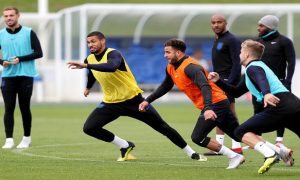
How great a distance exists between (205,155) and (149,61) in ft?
78.0

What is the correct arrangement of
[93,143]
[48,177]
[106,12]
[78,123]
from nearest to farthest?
[48,177] < [93,143] < [78,123] < [106,12]

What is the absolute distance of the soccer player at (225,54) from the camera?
1577cm

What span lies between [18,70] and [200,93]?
14.3ft

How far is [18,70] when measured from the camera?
16891 mm

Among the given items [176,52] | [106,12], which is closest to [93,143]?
[176,52]

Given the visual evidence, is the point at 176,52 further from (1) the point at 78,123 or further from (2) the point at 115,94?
(1) the point at 78,123

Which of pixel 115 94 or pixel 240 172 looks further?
pixel 115 94

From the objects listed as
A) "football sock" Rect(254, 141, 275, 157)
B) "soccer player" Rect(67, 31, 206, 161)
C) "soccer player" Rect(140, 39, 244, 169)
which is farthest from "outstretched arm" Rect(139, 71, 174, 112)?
"football sock" Rect(254, 141, 275, 157)

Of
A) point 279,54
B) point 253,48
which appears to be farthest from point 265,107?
point 279,54

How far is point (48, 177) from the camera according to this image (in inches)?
471

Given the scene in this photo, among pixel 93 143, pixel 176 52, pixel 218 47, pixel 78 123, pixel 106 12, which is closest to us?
pixel 176 52

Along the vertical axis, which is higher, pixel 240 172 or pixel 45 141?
pixel 240 172

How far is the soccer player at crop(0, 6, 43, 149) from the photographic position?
55.4 feet

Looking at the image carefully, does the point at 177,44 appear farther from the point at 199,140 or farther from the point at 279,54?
the point at 279,54
